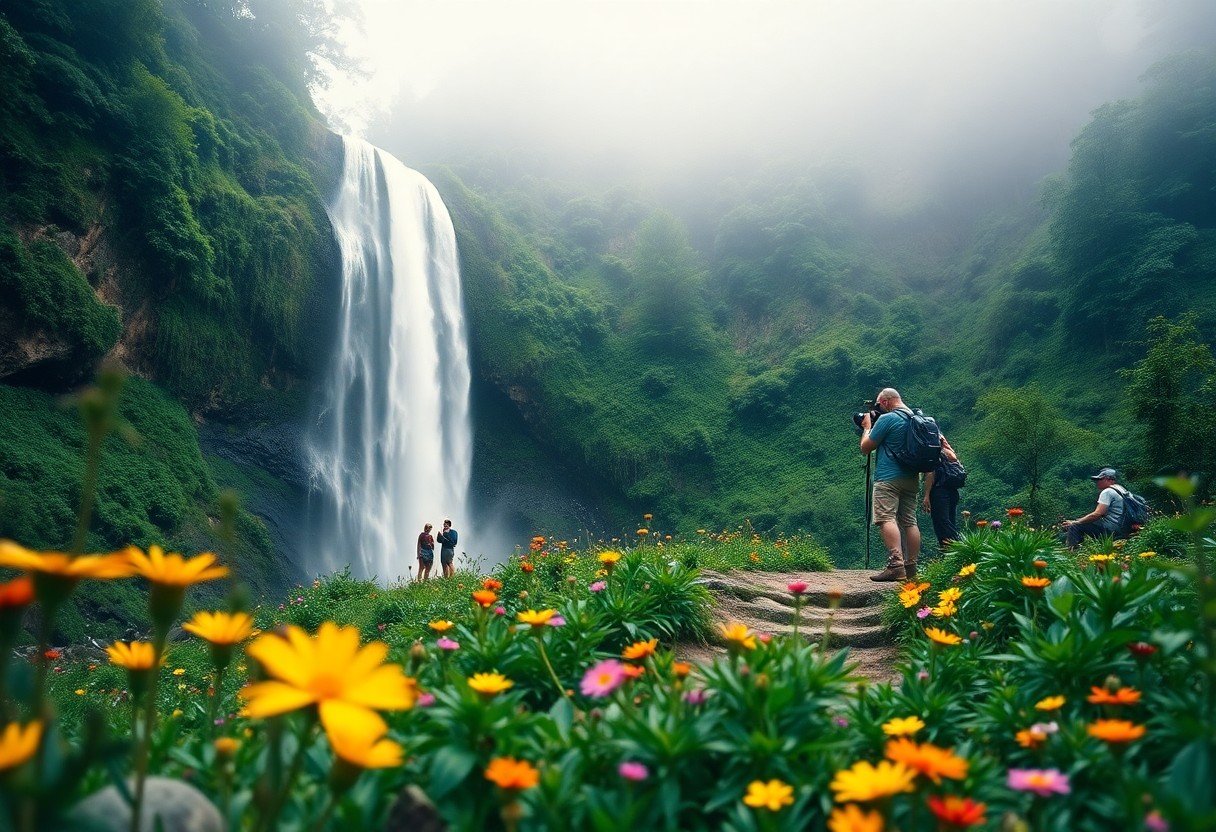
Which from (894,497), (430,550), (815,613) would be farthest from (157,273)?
(894,497)

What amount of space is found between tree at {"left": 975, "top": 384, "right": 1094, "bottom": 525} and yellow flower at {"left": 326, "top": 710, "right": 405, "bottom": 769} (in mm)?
23538

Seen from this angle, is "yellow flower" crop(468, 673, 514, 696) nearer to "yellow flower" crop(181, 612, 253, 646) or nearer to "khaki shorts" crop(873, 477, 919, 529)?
"yellow flower" crop(181, 612, 253, 646)

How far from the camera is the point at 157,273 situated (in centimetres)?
1558

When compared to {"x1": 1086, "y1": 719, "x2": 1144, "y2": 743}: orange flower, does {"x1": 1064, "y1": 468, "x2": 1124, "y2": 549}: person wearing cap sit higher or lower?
higher

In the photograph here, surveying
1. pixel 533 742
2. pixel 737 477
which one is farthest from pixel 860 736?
pixel 737 477

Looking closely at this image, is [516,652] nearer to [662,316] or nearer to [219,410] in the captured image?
[219,410]

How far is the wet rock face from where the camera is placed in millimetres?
1045

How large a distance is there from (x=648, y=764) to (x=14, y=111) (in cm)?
1764

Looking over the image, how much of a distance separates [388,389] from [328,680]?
67.8ft

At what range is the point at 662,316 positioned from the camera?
33.8m

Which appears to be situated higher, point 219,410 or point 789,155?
point 789,155

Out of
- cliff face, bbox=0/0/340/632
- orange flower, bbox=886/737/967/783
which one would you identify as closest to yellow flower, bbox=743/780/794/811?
orange flower, bbox=886/737/967/783

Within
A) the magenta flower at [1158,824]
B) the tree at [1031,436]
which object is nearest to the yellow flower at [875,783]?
the magenta flower at [1158,824]

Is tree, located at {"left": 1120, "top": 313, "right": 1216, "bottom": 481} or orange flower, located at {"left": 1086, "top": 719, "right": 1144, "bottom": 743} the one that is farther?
tree, located at {"left": 1120, "top": 313, "right": 1216, "bottom": 481}
